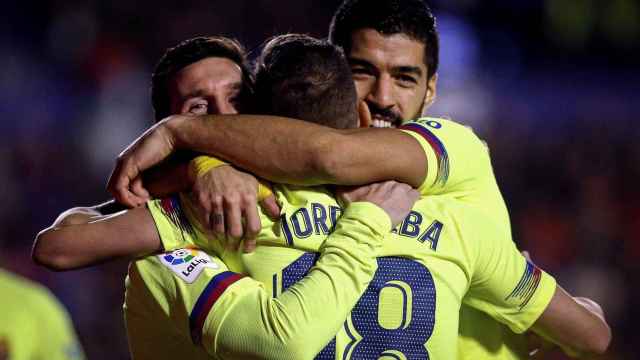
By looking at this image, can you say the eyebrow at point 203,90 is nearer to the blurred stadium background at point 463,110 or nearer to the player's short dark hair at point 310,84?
the player's short dark hair at point 310,84

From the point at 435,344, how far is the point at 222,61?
1.06 meters

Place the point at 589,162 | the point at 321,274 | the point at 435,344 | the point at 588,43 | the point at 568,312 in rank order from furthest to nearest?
the point at 588,43
the point at 589,162
the point at 568,312
the point at 435,344
the point at 321,274

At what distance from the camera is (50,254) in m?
2.48

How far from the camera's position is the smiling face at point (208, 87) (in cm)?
293

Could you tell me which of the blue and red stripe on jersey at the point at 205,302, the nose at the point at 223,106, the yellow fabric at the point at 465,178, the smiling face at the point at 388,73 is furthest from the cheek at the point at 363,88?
the blue and red stripe on jersey at the point at 205,302

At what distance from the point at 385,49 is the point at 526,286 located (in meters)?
1.13

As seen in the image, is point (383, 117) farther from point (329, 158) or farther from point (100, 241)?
point (100, 241)

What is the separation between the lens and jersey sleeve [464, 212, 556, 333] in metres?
2.60

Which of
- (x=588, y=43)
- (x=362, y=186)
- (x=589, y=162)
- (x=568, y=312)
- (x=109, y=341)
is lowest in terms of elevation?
(x=109, y=341)

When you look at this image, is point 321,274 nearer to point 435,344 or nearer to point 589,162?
point 435,344

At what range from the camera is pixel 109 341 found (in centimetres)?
A: 891

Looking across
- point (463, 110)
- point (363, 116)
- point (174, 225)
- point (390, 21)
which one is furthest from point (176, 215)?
point (463, 110)

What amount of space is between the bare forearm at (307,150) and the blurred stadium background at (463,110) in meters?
6.66

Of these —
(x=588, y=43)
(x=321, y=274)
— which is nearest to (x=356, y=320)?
(x=321, y=274)
